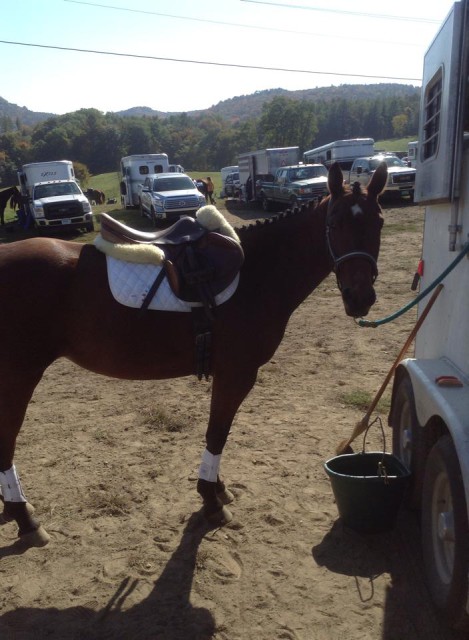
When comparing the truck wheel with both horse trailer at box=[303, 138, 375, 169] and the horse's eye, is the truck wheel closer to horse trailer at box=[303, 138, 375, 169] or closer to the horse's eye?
horse trailer at box=[303, 138, 375, 169]

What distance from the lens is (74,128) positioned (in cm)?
10606

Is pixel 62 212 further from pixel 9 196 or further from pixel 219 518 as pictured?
pixel 219 518

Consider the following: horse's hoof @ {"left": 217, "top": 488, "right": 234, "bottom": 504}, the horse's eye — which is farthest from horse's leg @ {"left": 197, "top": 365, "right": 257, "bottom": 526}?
the horse's eye

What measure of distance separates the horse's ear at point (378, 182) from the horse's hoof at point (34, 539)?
117 inches

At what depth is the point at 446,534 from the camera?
2.42 m

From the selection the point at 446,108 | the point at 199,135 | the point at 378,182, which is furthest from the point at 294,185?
the point at 199,135

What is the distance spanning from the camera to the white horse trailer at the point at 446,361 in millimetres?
2285

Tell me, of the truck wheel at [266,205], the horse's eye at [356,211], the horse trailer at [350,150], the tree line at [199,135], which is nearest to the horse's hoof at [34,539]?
the horse's eye at [356,211]

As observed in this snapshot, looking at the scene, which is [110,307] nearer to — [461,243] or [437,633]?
[461,243]

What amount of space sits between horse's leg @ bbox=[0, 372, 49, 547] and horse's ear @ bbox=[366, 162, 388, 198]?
92.6 inches

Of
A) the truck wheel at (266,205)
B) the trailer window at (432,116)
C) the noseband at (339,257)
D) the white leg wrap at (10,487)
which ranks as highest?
the trailer window at (432,116)

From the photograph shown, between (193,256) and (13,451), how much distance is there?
1.70 m

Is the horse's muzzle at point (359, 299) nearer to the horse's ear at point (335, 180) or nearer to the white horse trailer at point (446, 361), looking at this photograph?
the white horse trailer at point (446, 361)

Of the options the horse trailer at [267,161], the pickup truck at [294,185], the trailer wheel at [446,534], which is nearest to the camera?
the trailer wheel at [446,534]
